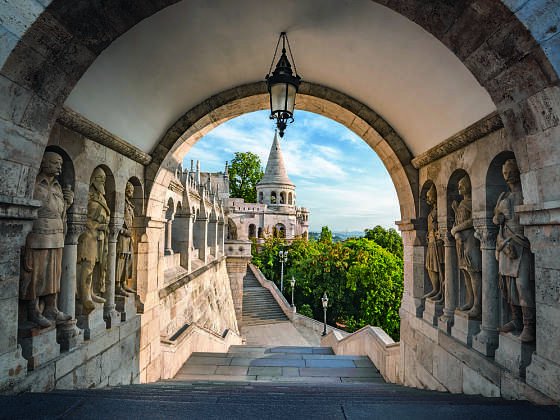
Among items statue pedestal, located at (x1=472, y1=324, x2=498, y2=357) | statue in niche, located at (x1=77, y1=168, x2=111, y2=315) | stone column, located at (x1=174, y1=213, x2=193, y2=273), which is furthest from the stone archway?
stone column, located at (x1=174, y1=213, x2=193, y2=273)

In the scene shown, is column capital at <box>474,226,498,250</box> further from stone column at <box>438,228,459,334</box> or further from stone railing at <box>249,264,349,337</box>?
stone railing at <box>249,264,349,337</box>

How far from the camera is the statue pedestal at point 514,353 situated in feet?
9.51

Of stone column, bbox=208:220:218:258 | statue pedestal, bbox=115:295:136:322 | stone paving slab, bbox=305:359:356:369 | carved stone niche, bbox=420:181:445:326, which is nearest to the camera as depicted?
statue pedestal, bbox=115:295:136:322

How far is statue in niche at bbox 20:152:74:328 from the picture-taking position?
2902 millimetres

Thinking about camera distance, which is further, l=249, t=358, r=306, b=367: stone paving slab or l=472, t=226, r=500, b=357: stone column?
l=249, t=358, r=306, b=367: stone paving slab

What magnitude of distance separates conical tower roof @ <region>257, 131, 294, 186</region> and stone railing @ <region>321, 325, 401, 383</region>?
34.4 meters

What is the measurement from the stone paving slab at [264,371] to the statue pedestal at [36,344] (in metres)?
3.95

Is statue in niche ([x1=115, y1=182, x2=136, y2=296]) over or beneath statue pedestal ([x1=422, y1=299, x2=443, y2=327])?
over

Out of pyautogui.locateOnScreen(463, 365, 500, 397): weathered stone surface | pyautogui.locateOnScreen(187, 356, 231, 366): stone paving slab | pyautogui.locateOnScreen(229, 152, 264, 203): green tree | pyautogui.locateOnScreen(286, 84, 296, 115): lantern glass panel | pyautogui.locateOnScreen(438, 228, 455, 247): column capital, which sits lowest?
pyautogui.locateOnScreen(187, 356, 231, 366): stone paving slab

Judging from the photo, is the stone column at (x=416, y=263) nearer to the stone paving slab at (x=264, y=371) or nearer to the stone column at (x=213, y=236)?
the stone paving slab at (x=264, y=371)

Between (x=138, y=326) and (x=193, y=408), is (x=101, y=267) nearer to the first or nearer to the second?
(x=138, y=326)

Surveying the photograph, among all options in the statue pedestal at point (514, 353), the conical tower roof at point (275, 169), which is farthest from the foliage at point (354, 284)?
the conical tower roof at point (275, 169)

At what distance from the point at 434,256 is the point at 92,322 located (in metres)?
4.48

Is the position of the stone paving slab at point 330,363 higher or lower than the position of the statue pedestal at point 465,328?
lower
